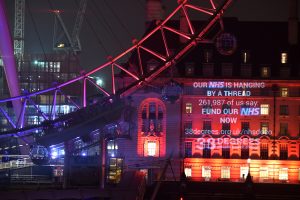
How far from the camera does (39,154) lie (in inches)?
1799

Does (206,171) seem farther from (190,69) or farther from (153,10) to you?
(153,10)

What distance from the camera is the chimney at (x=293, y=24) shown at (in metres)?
82.2

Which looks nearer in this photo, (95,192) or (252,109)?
(95,192)

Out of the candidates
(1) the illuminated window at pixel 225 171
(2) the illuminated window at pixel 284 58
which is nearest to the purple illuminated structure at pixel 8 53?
(1) the illuminated window at pixel 225 171

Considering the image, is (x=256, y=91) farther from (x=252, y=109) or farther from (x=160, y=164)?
(x=160, y=164)

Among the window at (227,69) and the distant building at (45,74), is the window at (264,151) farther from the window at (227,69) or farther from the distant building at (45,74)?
the distant building at (45,74)

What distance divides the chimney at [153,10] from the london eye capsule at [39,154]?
43052 millimetres

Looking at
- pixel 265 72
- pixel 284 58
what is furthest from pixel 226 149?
pixel 284 58

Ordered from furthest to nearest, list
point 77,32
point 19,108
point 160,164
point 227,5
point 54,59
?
point 77,32 → point 54,59 → point 160,164 → point 19,108 → point 227,5

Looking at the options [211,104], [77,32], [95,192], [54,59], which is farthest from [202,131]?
[77,32]

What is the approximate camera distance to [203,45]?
83562mm

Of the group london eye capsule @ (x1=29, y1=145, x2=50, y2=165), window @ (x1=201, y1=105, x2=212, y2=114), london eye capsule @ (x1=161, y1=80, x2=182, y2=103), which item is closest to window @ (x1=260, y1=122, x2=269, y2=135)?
window @ (x1=201, y1=105, x2=212, y2=114)

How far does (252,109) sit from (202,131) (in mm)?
6110

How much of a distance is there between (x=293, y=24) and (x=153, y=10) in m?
16.7
